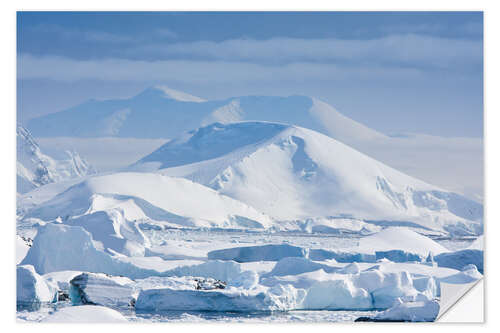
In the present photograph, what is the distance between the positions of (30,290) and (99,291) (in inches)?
31.2

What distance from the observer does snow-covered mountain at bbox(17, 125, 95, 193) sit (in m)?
10.1

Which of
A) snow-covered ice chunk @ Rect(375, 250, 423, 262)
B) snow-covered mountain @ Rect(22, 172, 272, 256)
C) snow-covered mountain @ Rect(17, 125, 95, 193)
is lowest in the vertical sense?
snow-covered ice chunk @ Rect(375, 250, 423, 262)

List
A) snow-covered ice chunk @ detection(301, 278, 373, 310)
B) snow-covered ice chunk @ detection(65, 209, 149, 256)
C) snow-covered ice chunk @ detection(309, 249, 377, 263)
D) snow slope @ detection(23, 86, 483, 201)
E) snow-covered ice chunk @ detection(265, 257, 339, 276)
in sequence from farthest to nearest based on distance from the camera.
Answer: snow-covered ice chunk @ detection(65, 209, 149, 256) < snow-covered ice chunk @ detection(309, 249, 377, 263) < snow-covered ice chunk @ detection(265, 257, 339, 276) < snow slope @ detection(23, 86, 483, 201) < snow-covered ice chunk @ detection(301, 278, 373, 310)

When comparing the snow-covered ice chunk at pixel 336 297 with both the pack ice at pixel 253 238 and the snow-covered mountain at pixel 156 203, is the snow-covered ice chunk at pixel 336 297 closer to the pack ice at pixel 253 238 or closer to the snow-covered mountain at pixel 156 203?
the pack ice at pixel 253 238

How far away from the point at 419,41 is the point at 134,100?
3.95 m

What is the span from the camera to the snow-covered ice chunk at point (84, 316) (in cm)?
780

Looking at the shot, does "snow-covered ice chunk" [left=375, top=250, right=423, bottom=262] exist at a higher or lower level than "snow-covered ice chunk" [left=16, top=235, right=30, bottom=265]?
lower

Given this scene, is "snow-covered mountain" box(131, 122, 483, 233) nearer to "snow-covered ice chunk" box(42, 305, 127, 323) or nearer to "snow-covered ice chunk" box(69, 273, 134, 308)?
"snow-covered ice chunk" box(69, 273, 134, 308)

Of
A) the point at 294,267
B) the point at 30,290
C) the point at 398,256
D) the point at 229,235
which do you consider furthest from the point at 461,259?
the point at 229,235

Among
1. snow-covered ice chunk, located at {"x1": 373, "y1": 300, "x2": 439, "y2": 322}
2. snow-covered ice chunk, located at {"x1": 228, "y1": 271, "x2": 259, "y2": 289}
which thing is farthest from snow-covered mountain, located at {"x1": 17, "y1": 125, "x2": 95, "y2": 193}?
snow-covered ice chunk, located at {"x1": 373, "y1": 300, "x2": 439, "y2": 322}

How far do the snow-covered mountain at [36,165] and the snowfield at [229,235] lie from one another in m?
0.04

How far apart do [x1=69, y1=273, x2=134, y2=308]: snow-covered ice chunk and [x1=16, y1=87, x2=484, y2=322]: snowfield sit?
0.02 m

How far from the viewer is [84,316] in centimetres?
782

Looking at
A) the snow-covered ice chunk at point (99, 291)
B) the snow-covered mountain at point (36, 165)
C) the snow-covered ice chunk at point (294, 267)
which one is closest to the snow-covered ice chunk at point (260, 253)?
the snow-covered ice chunk at point (294, 267)
